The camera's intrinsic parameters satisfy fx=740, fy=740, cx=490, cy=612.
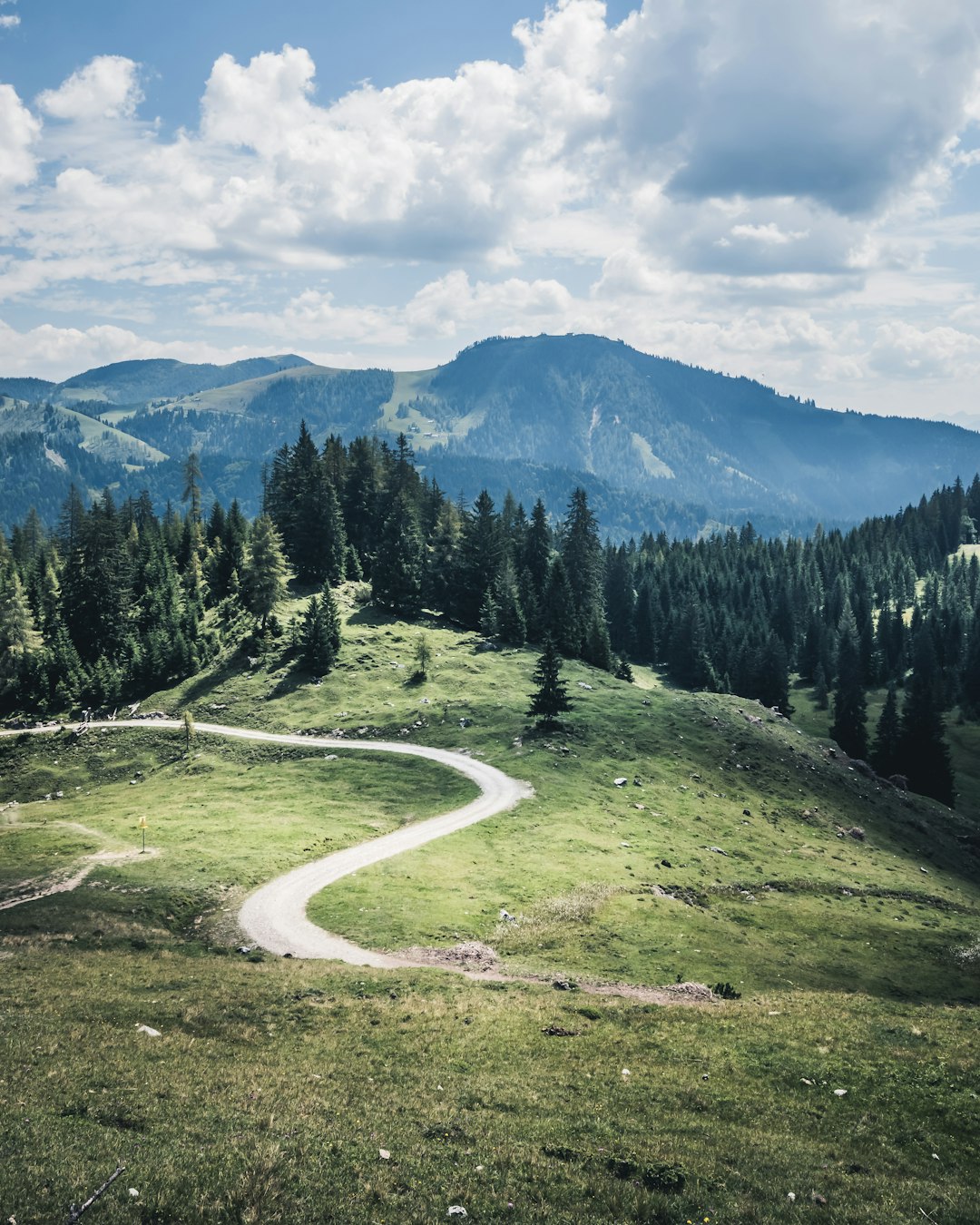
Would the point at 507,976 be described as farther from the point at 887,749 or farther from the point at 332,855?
the point at 887,749

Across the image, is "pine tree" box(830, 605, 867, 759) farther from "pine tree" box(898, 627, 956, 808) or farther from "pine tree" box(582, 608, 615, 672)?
"pine tree" box(582, 608, 615, 672)

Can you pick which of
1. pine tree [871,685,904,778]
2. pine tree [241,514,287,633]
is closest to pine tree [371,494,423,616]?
pine tree [241,514,287,633]

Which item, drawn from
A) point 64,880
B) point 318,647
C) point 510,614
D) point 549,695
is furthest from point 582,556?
point 64,880

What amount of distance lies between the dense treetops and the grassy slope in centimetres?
3316

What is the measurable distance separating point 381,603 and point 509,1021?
90248 mm

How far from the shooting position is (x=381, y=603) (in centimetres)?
11412

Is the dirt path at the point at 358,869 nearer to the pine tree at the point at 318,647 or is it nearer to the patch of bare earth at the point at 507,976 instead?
the patch of bare earth at the point at 507,976

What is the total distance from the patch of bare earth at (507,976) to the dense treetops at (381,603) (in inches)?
2352

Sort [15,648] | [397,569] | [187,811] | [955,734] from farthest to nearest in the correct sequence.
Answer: [955,734], [397,569], [15,648], [187,811]

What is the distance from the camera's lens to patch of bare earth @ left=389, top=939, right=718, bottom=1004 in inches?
1248

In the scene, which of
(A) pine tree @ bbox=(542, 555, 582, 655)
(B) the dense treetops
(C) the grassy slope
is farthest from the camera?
(A) pine tree @ bbox=(542, 555, 582, 655)

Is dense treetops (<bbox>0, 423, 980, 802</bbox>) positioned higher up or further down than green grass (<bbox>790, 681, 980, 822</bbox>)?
higher up

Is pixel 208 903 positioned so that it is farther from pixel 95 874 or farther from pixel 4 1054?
pixel 4 1054

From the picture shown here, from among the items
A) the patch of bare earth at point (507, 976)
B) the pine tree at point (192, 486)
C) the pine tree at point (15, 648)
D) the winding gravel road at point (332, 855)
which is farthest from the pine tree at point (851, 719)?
the pine tree at point (192, 486)
